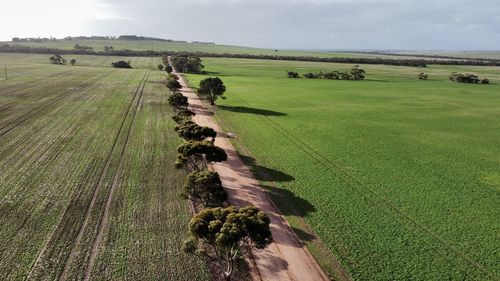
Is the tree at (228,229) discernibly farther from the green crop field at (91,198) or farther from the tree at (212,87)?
the tree at (212,87)

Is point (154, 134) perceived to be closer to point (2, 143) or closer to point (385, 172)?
point (2, 143)

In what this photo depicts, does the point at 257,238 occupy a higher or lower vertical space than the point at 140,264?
higher

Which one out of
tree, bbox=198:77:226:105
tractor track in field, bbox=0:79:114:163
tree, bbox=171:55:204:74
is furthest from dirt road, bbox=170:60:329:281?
tree, bbox=171:55:204:74

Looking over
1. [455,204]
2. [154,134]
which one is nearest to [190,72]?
[154,134]

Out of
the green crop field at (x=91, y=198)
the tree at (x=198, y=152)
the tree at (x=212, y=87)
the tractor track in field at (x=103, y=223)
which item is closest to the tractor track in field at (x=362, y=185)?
the tree at (x=198, y=152)

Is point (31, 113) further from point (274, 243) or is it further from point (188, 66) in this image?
point (188, 66)

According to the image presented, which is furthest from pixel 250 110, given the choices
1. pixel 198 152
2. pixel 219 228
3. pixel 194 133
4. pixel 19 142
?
pixel 219 228

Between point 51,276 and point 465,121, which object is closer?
point 51,276
